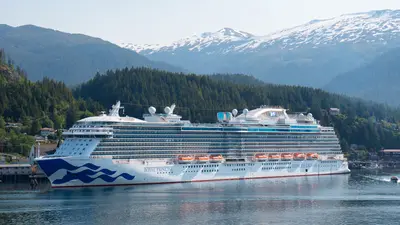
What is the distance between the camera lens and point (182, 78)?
178375mm

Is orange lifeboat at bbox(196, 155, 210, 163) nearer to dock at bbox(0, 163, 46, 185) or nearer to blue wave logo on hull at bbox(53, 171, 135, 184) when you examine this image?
blue wave logo on hull at bbox(53, 171, 135, 184)

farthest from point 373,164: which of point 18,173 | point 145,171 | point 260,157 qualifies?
point 18,173

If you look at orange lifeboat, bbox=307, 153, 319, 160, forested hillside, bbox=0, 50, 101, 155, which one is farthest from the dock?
orange lifeboat, bbox=307, 153, 319, 160

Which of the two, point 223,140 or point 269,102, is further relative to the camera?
point 269,102

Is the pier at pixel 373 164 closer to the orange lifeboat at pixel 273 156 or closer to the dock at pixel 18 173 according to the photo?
the orange lifeboat at pixel 273 156

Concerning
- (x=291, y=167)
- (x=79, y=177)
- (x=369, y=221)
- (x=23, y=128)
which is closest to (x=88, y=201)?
(x=79, y=177)

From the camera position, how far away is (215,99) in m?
171

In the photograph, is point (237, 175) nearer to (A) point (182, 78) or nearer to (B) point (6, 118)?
(B) point (6, 118)

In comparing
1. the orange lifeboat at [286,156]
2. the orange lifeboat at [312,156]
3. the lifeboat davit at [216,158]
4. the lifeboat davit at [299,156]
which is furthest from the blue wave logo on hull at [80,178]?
the orange lifeboat at [312,156]

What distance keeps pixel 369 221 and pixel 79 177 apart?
33121mm

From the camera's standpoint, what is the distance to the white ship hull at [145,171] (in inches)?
3169

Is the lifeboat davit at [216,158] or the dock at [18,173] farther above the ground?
the lifeboat davit at [216,158]

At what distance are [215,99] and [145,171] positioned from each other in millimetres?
86689

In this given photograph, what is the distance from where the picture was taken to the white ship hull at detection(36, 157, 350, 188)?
264 feet
